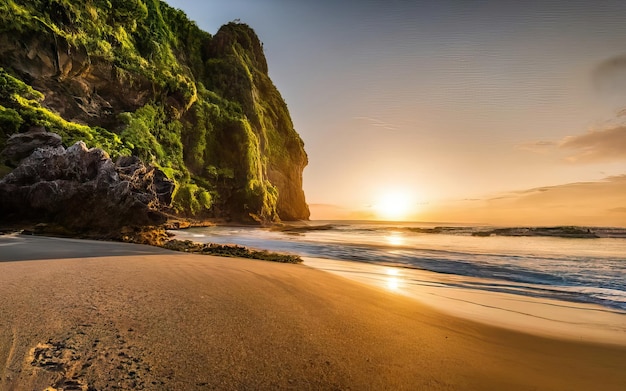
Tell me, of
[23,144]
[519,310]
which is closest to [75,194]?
[23,144]

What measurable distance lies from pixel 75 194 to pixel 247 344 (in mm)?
11928

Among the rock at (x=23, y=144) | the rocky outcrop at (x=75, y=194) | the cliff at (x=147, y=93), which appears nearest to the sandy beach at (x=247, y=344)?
the rocky outcrop at (x=75, y=194)

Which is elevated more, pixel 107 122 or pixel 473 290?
pixel 107 122

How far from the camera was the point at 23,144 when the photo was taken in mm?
14109

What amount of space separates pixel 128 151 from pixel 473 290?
23262mm

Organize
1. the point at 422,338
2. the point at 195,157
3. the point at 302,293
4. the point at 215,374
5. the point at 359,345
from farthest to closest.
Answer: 1. the point at 195,157
2. the point at 302,293
3. the point at 422,338
4. the point at 359,345
5. the point at 215,374

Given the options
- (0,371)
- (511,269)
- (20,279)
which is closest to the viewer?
(0,371)

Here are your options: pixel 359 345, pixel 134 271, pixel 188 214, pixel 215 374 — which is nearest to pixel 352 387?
pixel 359 345

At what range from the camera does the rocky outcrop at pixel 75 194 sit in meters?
10.7

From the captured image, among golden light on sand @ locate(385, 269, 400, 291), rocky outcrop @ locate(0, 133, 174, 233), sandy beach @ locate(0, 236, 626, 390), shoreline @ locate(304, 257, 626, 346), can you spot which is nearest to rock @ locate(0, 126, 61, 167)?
rocky outcrop @ locate(0, 133, 174, 233)

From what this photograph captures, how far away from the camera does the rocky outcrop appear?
35.0 feet

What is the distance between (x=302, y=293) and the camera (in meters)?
3.87

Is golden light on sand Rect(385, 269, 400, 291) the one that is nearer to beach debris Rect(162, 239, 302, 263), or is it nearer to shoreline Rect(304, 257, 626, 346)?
shoreline Rect(304, 257, 626, 346)

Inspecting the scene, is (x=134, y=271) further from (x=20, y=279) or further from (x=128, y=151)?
(x=128, y=151)
